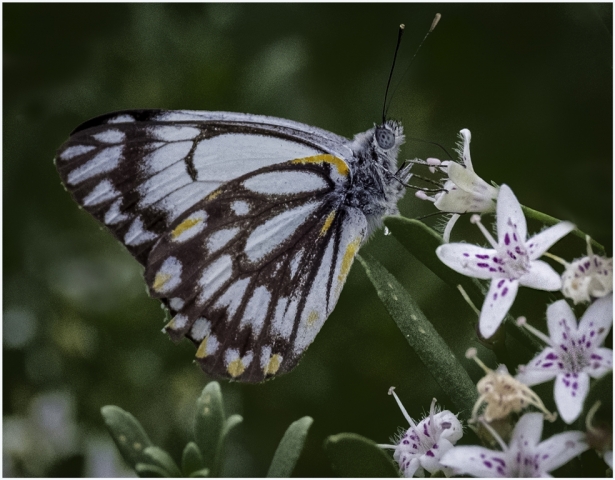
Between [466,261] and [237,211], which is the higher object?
[237,211]

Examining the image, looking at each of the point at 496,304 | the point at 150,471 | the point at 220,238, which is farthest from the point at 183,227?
the point at 496,304

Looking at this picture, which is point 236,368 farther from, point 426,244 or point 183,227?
point 426,244

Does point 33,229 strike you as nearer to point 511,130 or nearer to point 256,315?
point 256,315

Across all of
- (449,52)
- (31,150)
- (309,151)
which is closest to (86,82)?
(31,150)

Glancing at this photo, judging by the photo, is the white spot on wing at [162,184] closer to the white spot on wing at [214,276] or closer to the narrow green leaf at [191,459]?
the white spot on wing at [214,276]

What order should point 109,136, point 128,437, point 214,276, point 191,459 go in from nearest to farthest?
point 191,459 < point 128,437 < point 109,136 < point 214,276

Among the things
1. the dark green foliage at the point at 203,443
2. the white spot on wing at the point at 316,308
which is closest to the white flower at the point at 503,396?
the dark green foliage at the point at 203,443

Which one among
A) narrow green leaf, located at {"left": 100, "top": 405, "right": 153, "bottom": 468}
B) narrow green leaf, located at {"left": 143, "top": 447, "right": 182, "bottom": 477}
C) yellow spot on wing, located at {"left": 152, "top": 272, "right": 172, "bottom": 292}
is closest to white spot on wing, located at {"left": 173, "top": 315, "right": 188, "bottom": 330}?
yellow spot on wing, located at {"left": 152, "top": 272, "right": 172, "bottom": 292}

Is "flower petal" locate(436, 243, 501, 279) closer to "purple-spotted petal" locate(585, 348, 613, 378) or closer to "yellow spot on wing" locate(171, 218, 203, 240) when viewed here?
"purple-spotted petal" locate(585, 348, 613, 378)
